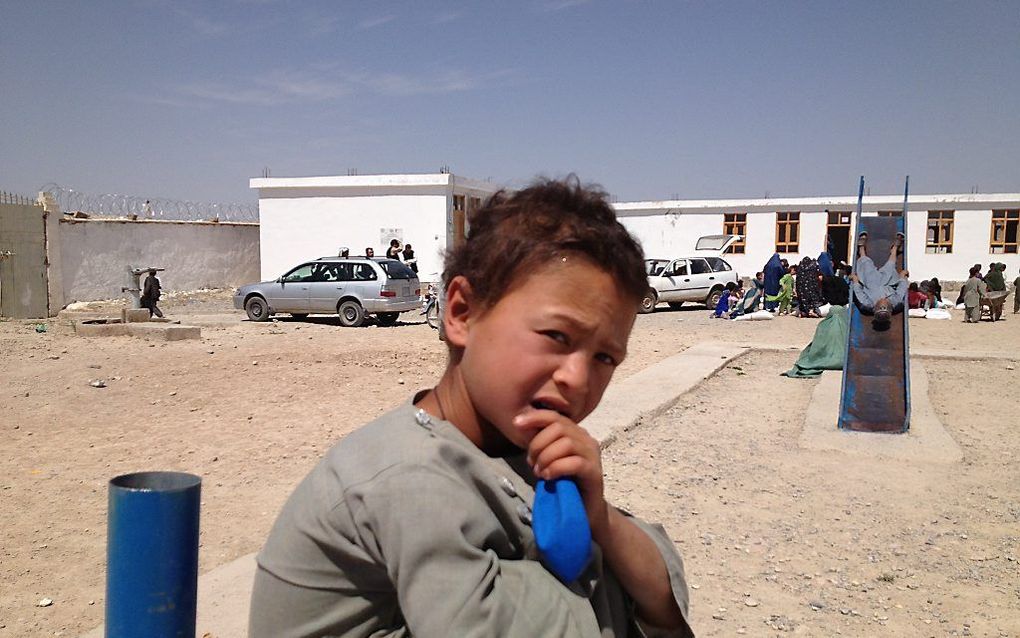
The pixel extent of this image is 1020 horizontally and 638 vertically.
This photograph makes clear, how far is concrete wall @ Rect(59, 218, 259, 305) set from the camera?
20266mm

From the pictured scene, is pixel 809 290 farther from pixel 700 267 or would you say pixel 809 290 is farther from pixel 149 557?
pixel 149 557

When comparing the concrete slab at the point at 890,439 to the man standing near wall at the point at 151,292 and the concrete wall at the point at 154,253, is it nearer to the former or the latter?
the man standing near wall at the point at 151,292

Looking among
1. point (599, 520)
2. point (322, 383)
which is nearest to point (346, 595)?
point (599, 520)

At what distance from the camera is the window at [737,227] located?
32.7 m

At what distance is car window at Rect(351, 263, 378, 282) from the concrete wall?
A: 840cm

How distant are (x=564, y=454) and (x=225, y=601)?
255 centimetres

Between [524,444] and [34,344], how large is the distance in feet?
43.2

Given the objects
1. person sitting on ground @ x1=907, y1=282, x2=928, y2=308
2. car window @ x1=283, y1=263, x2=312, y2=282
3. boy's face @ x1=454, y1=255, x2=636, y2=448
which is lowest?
person sitting on ground @ x1=907, y1=282, x2=928, y2=308

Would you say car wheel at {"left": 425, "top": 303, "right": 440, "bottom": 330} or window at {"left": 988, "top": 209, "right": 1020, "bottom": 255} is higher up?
window at {"left": 988, "top": 209, "right": 1020, "bottom": 255}

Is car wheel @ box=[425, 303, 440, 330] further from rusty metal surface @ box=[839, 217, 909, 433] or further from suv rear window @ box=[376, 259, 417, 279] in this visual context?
rusty metal surface @ box=[839, 217, 909, 433]

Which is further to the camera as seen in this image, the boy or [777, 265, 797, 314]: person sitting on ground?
[777, 265, 797, 314]: person sitting on ground

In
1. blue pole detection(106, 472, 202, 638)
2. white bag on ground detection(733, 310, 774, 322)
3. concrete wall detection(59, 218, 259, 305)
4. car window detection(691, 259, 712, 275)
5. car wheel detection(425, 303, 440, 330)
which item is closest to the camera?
blue pole detection(106, 472, 202, 638)

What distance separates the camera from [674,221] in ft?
111

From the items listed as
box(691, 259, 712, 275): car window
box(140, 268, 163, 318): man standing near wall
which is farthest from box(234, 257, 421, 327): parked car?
box(691, 259, 712, 275): car window
